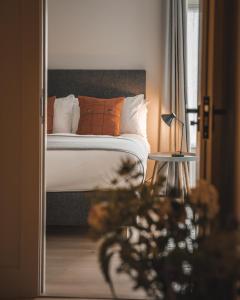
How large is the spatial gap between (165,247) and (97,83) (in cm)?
470

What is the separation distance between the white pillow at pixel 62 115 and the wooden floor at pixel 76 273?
171cm

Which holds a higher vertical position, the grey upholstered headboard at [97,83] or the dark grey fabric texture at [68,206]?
the grey upholstered headboard at [97,83]

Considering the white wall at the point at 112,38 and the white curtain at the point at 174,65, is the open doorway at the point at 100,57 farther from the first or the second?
the white curtain at the point at 174,65

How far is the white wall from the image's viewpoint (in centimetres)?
614

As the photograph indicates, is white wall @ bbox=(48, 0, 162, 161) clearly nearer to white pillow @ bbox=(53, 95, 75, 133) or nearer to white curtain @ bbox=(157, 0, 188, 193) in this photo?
white curtain @ bbox=(157, 0, 188, 193)

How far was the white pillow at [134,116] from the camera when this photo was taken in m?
5.74

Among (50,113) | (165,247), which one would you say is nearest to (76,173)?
(50,113)

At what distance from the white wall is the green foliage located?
15.2ft

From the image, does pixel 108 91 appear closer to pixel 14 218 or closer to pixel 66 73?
pixel 66 73

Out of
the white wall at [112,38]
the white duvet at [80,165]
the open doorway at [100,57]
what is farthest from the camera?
the white wall at [112,38]

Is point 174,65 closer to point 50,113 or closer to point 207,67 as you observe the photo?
point 50,113

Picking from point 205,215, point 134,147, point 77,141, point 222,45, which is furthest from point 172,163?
point 205,215

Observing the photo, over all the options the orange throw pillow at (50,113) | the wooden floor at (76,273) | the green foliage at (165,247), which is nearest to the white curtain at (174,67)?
the orange throw pillow at (50,113)

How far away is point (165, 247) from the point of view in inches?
60.8
